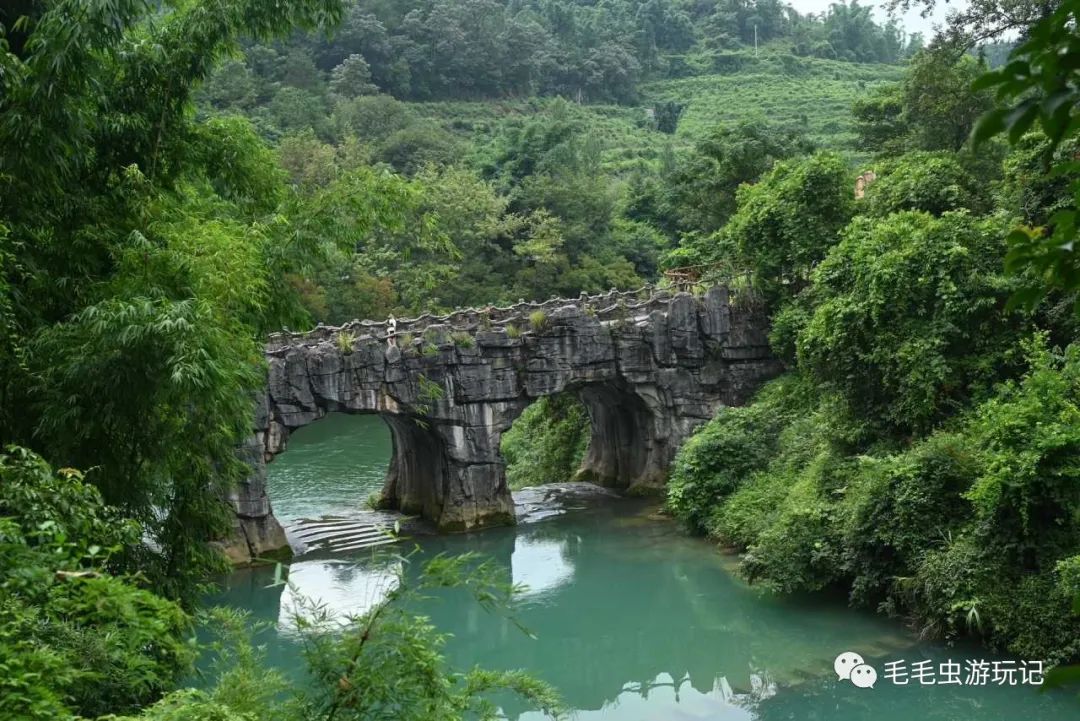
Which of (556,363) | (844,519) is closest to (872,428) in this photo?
(844,519)

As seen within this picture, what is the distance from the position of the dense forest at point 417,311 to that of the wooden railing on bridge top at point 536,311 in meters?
0.65

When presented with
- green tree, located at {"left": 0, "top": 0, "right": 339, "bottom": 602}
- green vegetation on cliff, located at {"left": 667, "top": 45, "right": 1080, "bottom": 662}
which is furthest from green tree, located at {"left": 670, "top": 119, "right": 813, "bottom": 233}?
green tree, located at {"left": 0, "top": 0, "right": 339, "bottom": 602}

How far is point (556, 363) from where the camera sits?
16.5 meters

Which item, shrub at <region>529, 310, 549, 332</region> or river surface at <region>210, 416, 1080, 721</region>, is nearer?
river surface at <region>210, 416, 1080, 721</region>

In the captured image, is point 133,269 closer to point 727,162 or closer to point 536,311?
point 536,311

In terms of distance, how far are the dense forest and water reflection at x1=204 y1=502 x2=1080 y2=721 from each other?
1.56 ft

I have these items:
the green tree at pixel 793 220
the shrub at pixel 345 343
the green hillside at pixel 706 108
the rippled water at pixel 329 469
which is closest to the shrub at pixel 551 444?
the rippled water at pixel 329 469

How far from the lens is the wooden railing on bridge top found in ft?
51.4

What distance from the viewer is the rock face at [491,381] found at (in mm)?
15117

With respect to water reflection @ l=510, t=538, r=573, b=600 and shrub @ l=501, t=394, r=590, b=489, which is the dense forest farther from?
water reflection @ l=510, t=538, r=573, b=600

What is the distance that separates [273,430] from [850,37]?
56916 mm

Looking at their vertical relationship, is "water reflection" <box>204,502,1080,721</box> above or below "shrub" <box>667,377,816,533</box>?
below

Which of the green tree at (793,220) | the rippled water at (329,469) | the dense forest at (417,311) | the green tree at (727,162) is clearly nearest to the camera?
the dense forest at (417,311)

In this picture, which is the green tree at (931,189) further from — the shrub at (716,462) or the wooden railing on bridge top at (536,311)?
the shrub at (716,462)
